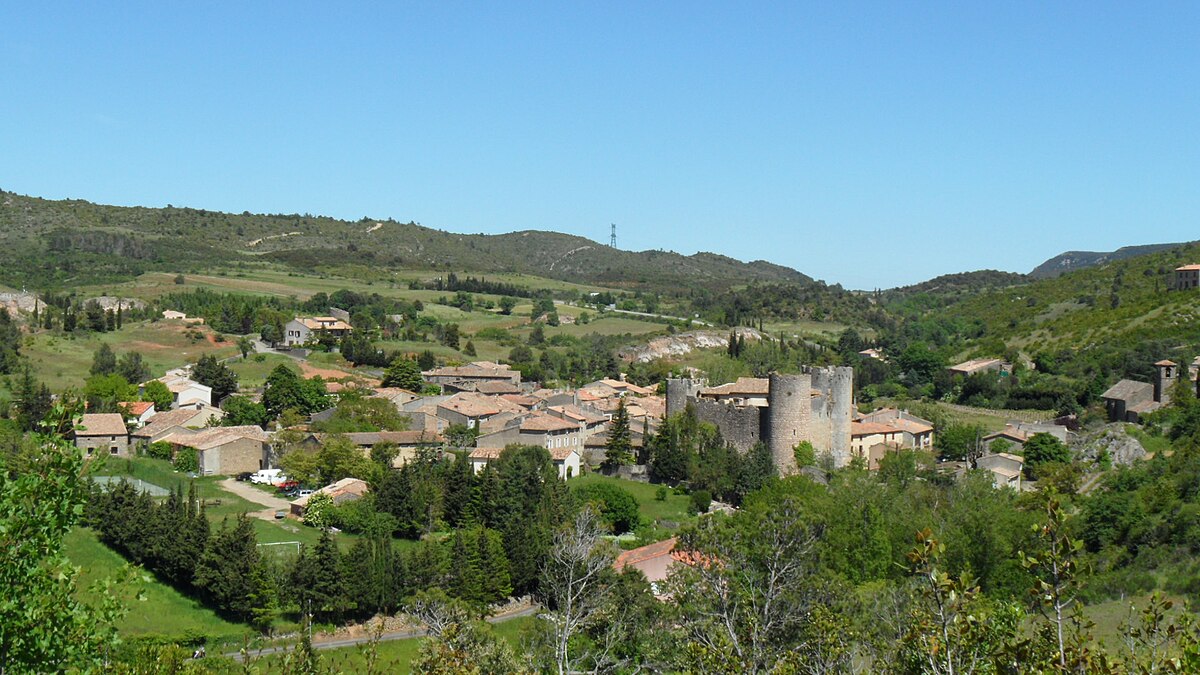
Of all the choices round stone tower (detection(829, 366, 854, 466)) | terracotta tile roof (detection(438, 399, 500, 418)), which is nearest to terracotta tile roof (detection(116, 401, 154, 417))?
terracotta tile roof (detection(438, 399, 500, 418))

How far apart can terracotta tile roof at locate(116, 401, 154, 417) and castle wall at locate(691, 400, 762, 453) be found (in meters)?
25.6

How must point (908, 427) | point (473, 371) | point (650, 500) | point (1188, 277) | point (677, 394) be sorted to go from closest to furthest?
1. point (650, 500)
2. point (677, 394)
3. point (908, 427)
4. point (473, 371)
5. point (1188, 277)

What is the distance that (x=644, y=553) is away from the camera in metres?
33.3

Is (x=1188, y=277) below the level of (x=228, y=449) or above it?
above

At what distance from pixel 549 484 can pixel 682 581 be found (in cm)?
1248

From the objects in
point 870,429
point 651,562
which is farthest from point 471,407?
point 651,562

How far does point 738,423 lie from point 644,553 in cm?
1324

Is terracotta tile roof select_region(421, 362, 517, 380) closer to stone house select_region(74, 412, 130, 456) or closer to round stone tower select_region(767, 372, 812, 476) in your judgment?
stone house select_region(74, 412, 130, 456)

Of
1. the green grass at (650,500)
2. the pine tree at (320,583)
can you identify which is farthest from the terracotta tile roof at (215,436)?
the pine tree at (320,583)

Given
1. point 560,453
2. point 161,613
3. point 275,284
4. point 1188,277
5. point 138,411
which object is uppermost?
point 1188,277

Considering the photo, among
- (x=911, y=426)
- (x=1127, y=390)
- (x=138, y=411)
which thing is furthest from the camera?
(x=1127, y=390)

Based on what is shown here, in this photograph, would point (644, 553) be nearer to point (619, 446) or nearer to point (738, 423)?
point (619, 446)

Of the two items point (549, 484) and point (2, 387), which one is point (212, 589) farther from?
point (2, 387)

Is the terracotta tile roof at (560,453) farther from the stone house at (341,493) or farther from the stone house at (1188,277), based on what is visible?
the stone house at (1188,277)
